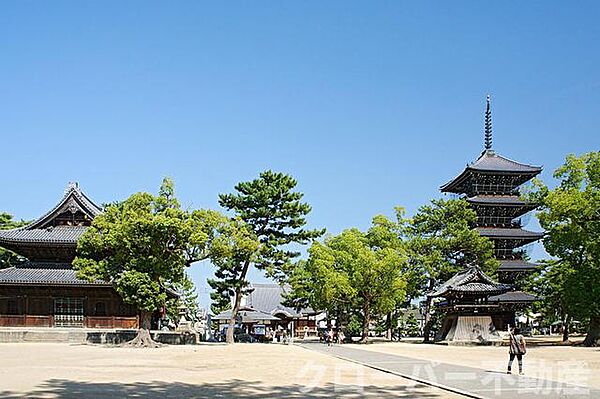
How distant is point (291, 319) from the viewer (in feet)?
214

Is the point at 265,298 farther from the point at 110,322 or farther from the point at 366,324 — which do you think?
the point at 110,322

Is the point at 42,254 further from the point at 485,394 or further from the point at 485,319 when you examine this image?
the point at 485,394

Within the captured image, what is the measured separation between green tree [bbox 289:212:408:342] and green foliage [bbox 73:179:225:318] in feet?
43.4

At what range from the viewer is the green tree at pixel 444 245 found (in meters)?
55.5

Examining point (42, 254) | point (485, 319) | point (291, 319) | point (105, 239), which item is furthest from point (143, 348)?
point (291, 319)

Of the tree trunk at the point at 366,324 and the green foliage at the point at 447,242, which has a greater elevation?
the green foliage at the point at 447,242

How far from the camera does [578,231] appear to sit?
38.2 meters

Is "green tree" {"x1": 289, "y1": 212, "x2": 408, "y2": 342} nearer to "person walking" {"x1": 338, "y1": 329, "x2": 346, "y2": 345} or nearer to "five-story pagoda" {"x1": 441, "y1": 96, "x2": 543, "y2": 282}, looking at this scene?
"person walking" {"x1": 338, "y1": 329, "x2": 346, "y2": 345}

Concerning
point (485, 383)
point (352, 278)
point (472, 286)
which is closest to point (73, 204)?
point (352, 278)

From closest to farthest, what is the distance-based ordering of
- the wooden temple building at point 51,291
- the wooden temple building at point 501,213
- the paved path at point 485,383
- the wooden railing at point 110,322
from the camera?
1. the paved path at point 485,383
2. the wooden temple building at point 51,291
3. the wooden railing at point 110,322
4. the wooden temple building at point 501,213

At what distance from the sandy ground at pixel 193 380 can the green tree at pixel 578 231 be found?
19.5 m

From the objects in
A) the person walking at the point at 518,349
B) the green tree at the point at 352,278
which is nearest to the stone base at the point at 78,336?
the green tree at the point at 352,278

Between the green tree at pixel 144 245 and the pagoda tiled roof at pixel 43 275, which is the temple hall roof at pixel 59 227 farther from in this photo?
the green tree at pixel 144 245

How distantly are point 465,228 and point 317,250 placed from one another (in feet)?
46.6
